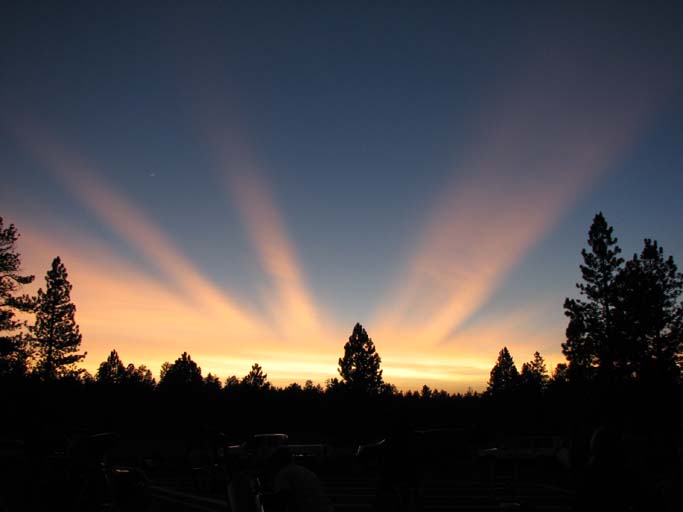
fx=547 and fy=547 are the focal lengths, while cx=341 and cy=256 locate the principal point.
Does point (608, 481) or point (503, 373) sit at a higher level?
point (503, 373)

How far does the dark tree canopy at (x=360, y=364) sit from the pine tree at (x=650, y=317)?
37.5 m

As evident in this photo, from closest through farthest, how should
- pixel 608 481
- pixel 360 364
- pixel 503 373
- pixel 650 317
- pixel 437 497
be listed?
pixel 608 481
pixel 437 497
pixel 650 317
pixel 360 364
pixel 503 373

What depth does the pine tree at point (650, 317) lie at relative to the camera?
141 ft

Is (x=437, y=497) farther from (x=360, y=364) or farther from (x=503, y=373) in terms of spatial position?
(x=503, y=373)

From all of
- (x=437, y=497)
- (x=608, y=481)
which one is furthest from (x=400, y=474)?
(x=437, y=497)

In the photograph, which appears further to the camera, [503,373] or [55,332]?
[503,373]

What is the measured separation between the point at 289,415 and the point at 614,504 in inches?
3068

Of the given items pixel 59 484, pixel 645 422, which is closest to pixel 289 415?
pixel 645 422

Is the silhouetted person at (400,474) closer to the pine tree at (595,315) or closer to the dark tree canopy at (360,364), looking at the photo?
the pine tree at (595,315)

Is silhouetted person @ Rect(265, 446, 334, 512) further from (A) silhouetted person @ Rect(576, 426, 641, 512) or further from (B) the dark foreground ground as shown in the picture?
(B) the dark foreground ground

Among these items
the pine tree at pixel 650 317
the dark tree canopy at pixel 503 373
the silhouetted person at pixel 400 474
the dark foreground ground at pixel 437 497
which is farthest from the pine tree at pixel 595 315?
the dark tree canopy at pixel 503 373

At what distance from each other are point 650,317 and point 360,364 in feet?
133

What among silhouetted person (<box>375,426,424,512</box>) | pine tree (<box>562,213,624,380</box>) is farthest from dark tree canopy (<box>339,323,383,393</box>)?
silhouetted person (<box>375,426,424,512</box>)

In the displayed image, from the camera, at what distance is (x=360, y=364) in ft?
249
